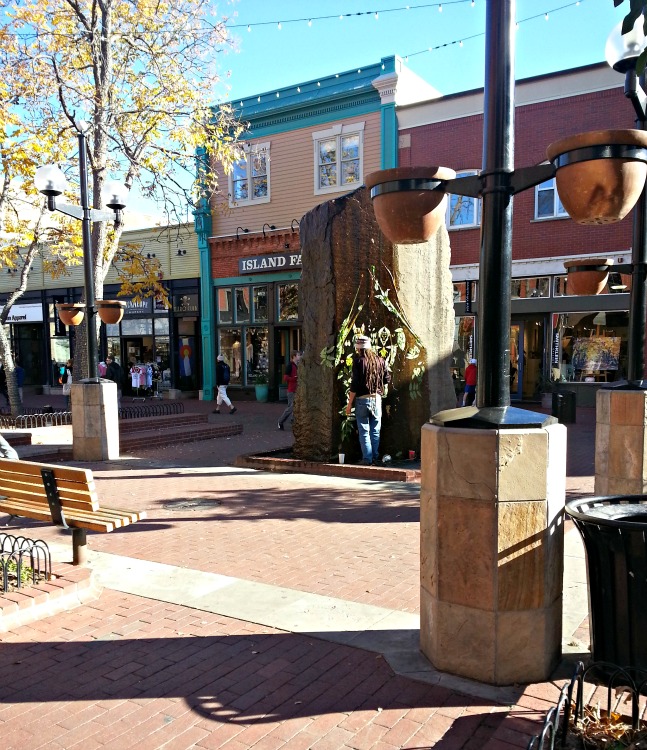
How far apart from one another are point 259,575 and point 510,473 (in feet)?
8.46

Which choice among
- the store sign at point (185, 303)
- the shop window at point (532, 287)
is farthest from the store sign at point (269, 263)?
the shop window at point (532, 287)

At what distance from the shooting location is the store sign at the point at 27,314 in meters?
29.5

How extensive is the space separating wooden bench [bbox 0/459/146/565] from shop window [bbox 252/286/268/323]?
17327 millimetres

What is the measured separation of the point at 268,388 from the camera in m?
22.0

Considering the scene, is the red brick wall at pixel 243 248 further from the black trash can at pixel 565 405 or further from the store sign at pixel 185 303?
the black trash can at pixel 565 405

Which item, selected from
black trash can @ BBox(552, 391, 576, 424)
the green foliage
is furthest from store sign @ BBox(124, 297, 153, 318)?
the green foliage

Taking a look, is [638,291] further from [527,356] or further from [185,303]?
[185,303]

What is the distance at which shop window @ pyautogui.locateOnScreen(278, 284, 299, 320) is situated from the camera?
21734 millimetres

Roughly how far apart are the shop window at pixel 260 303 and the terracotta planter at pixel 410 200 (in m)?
18.9

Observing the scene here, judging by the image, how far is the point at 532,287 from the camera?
1808cm

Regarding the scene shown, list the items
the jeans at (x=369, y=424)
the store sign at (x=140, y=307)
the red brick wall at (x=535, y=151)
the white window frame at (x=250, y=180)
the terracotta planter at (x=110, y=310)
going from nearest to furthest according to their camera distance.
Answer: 1. the jeans at (x=369, y=424)
2. the terracotta planter at (x=110, y=310)
3. the red brick wall at (x=535, y=151)
4. the white window frame at (x=250, y=180)
5. the store sign at (x=140, y=307)

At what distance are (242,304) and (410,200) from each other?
1981 cm

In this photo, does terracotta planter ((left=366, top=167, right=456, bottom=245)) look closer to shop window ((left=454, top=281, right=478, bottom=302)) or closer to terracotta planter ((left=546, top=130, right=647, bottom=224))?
terracotta planter ((left=546, top=130, right=647, bottom=224))

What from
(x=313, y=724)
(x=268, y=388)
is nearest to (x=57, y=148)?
(x=268, y=388)
